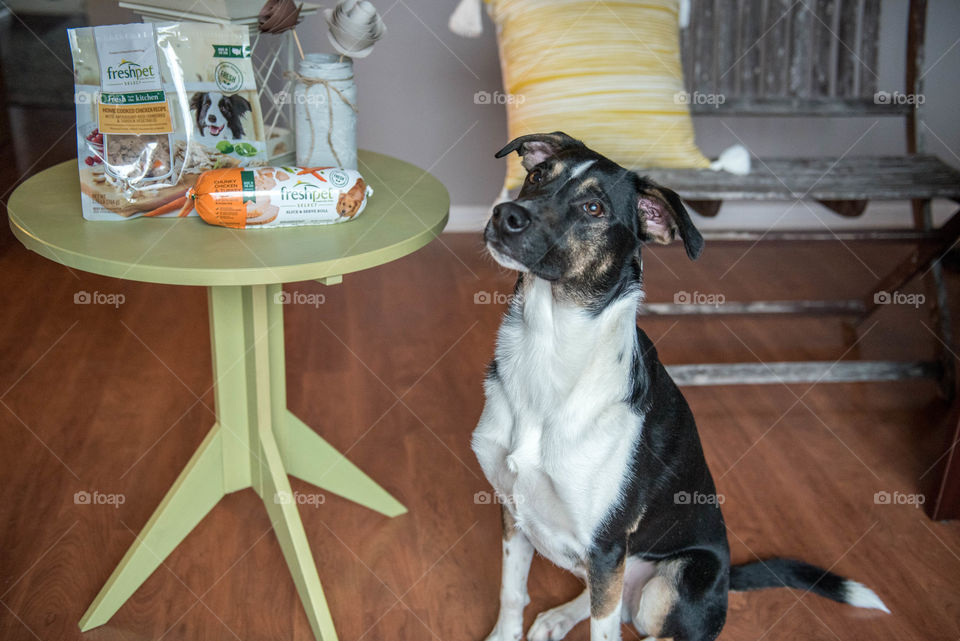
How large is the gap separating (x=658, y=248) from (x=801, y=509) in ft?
4.62

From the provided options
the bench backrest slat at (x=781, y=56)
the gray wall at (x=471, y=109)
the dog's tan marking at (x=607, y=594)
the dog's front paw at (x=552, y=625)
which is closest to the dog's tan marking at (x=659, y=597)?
the dog's tan marking at (x=607, y=594)

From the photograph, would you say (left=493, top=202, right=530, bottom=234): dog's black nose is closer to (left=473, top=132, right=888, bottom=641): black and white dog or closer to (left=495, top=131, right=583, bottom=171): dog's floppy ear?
(left=473, top=132, right=888, bottom=641): black and white dog

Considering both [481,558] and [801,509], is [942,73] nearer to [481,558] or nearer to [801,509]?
[801,509]

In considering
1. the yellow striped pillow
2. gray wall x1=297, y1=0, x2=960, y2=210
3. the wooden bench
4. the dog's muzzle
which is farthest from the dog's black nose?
gray wall x1=297, y1=0, x2=960, y2=210

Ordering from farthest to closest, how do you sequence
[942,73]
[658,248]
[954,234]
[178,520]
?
[942,73]
[658,248]
[954,234]
[178,520]

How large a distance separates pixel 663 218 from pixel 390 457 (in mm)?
1180

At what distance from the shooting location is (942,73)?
384 cm

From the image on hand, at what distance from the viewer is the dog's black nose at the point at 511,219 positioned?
1329mm

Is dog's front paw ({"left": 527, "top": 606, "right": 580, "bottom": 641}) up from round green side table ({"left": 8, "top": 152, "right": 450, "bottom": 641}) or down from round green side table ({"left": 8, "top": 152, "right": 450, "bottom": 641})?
down

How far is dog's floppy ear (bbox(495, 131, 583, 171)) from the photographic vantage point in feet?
5.00

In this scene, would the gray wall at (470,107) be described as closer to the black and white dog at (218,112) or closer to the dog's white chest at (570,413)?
the black and white dog at (218,112)

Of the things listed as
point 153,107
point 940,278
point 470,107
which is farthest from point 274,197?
point 470,107

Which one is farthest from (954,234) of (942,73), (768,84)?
(942,73)

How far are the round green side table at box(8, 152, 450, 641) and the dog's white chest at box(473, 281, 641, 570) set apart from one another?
32 centimetres
